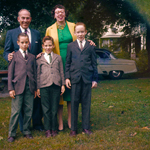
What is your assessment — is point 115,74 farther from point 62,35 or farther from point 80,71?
point 80,71

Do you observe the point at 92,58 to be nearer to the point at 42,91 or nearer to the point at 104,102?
the point at 42,91

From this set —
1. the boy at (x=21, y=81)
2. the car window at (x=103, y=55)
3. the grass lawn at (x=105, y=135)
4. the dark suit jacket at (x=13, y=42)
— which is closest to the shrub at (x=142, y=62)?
the car window at (x=103, y=55)

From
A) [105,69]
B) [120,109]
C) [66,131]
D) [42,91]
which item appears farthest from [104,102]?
[105,69]

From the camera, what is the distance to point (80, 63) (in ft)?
13.1

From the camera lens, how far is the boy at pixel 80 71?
400 cm

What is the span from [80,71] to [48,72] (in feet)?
1.78

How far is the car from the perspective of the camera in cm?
1402

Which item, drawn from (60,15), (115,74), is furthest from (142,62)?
(60,15)

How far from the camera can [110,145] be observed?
361 cm

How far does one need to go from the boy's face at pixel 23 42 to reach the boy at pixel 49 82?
30cm

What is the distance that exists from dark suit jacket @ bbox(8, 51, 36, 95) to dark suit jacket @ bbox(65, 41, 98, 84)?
2.03 feet

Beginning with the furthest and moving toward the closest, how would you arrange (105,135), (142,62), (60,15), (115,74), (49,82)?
1. (142,62)
2. (115,74)
3. (60,15)
4. (105,135)
5. (49,82)

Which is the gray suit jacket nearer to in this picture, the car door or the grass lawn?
the grass lawn

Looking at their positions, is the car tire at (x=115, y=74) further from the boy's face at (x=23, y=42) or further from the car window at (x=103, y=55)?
the boy's face at (x=23, y=42)
